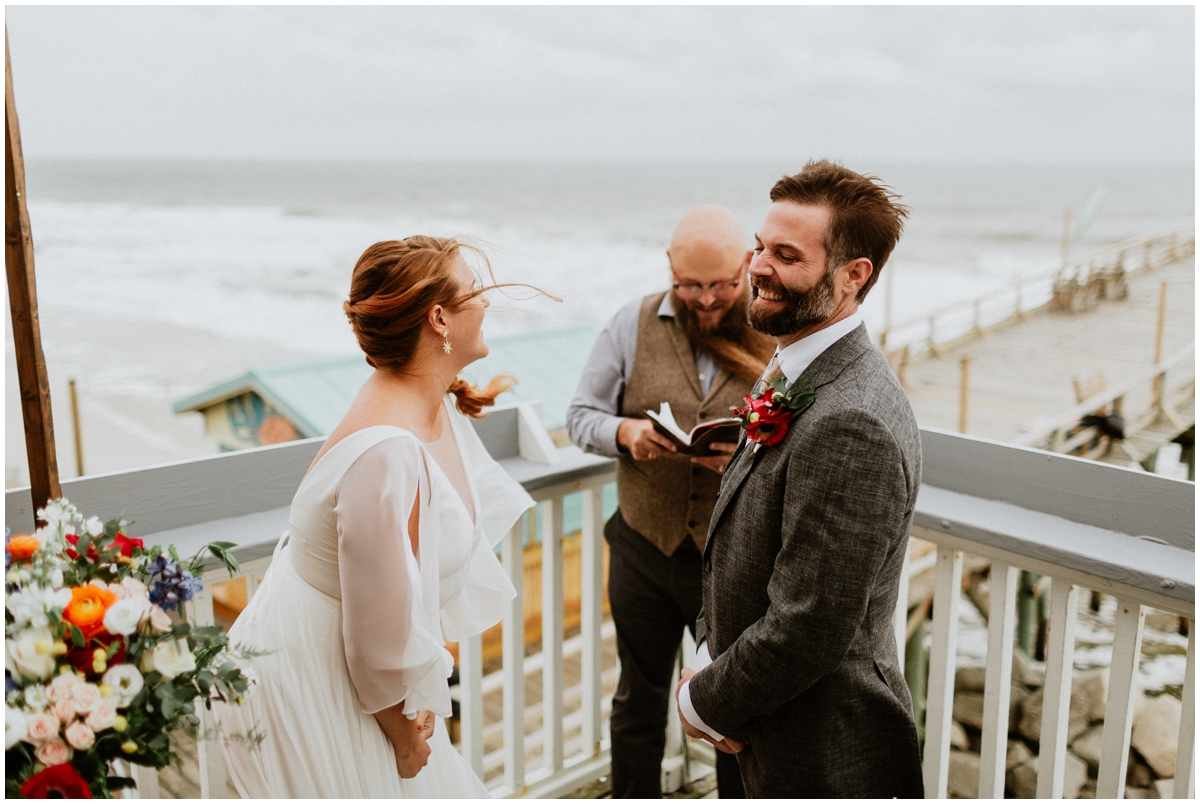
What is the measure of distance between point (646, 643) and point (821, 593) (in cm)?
118

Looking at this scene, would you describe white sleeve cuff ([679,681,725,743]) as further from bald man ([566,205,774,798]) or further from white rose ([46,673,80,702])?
white rose ([46,673,80,702])

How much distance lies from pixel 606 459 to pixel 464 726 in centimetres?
82

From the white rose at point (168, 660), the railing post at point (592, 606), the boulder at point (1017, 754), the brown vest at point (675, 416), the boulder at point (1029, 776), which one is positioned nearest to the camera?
the white rose at point (168, 660)

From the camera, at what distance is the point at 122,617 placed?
37.8 inches

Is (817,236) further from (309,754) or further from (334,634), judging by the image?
(309,754)

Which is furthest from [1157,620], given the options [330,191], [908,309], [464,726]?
[330,191]

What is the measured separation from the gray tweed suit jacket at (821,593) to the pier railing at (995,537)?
19.7 inches

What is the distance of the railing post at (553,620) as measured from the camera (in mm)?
2438

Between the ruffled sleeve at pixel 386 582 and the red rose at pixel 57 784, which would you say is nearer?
the red rose at pixel 57 784

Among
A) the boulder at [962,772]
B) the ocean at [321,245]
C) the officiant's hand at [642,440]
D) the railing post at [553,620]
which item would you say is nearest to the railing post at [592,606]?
the railing post at [553,620]

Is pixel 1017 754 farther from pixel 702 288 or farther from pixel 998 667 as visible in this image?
pixel 702 288

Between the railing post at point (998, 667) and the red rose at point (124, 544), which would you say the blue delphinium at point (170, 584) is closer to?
the red rose at point (124, 544)

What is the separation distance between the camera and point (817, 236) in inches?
55.1

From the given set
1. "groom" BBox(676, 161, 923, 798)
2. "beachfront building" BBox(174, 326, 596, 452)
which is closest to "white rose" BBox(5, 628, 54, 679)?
"groom" BBox(676, 161, 923, 798)
